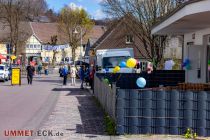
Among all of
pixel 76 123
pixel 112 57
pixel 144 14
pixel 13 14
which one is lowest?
pixel 76 123

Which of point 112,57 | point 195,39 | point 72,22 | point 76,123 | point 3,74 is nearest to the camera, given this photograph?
point 76,123

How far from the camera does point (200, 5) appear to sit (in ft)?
42.3

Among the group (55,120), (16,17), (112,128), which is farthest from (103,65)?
(16,17)

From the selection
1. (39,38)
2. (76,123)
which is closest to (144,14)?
(76,123)

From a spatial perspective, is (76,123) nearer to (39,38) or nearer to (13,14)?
(13,14)

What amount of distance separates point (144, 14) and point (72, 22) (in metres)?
48.9

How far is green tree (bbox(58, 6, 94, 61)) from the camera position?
284 ft

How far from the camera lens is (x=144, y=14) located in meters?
39.5

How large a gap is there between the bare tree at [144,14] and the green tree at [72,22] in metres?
45.5

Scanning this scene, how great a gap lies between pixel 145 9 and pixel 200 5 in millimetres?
26761

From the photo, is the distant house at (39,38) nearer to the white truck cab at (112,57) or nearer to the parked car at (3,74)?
the parked car at (3,74)

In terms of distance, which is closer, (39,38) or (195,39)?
(195,39)

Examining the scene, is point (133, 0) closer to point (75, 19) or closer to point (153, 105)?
point (153, 105)

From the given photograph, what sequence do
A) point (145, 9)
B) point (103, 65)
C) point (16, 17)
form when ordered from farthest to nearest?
point (16, 17)
point (145, 9)
point (103, 65)
